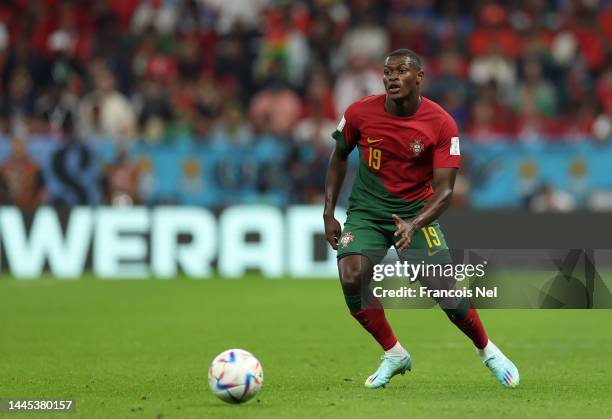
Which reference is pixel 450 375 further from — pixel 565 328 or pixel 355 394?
pixel 565 328

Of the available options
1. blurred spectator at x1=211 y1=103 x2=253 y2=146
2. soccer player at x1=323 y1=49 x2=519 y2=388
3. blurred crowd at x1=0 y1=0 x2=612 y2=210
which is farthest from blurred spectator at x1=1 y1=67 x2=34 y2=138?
soccer player at x1=323 y1=49 x2=519 y2=388

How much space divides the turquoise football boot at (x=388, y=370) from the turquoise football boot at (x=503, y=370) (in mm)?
573

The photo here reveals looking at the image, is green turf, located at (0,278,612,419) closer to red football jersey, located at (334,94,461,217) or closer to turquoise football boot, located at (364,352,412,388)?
turquoise football boot, located at (364,352,412,388)

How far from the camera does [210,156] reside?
2056 centimetres

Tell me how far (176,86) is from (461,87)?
4.81 metres

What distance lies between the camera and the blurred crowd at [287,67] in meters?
21.1

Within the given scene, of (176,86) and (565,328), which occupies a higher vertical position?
(176,86)

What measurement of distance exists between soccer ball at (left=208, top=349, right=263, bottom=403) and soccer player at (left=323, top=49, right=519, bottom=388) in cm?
113

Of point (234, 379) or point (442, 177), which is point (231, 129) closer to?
point (442, 177)

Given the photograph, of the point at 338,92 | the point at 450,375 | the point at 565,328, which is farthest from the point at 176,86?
the point at 450,375

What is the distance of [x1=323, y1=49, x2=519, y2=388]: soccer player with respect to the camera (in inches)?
348

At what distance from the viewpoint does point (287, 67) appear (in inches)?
895

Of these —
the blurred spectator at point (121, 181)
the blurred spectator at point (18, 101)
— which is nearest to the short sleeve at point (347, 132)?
the blurred spectator at point (121, 181)

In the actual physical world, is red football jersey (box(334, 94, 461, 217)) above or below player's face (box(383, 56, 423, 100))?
below
